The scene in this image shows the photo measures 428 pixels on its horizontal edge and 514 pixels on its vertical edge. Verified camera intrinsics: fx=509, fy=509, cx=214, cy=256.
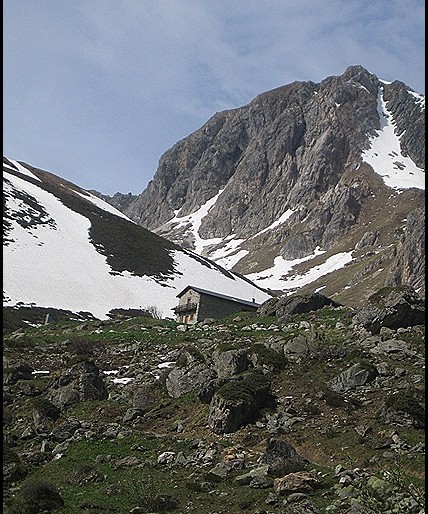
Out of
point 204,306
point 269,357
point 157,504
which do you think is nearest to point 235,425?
point 269,357

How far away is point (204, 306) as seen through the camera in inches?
2296

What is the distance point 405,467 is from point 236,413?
749 cm

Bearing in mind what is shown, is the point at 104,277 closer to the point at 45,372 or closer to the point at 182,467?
the point at 45,372

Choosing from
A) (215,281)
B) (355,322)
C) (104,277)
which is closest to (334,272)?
(215,281)

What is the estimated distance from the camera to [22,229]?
9944 cm

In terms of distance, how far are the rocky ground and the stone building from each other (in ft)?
72.3

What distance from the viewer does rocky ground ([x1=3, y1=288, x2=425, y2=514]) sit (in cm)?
1423

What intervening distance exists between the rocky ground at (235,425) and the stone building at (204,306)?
72.3 feet

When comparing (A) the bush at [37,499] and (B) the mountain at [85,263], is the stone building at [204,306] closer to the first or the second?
(B) the mountain at [85,263]

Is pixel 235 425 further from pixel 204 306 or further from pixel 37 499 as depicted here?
pixel 204 306

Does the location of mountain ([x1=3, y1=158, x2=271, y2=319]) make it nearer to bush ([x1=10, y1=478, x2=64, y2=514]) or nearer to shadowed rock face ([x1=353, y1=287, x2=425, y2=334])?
shadowed rock face ([x1=353, y1=287, x2=425, y2=334])

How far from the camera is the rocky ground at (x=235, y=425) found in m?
14.2

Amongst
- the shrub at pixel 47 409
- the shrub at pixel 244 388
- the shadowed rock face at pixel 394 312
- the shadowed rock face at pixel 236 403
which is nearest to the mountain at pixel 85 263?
the shrub at pixel 47 409

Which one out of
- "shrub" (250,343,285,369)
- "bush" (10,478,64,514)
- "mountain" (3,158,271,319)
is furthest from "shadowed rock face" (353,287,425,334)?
"mountain" (3,158,271,319)
